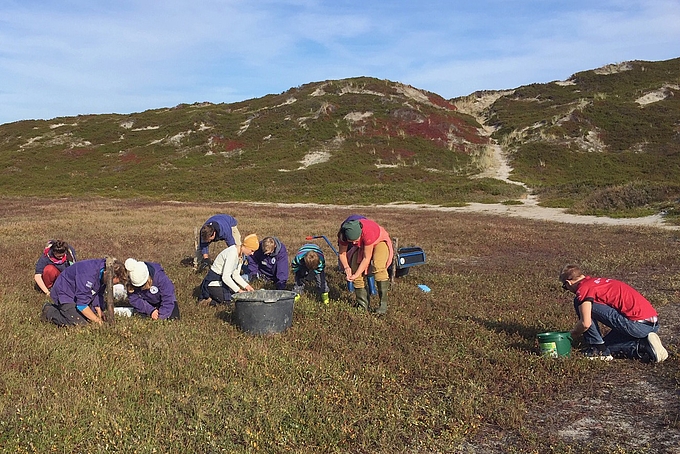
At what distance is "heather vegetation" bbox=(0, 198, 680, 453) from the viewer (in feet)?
13.9

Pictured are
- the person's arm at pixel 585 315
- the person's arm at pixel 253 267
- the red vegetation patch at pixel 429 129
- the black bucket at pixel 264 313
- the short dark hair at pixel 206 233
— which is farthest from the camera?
the red vegetation patch at pixel 429 129

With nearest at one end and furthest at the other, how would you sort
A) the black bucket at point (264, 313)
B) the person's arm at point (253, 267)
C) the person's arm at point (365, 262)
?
the black bucket at point (264, 313), the person's arm at point (365, 262), the person's arm at point (253, 267)

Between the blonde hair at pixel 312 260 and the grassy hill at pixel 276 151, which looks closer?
the blonde hair at pixel 312 260

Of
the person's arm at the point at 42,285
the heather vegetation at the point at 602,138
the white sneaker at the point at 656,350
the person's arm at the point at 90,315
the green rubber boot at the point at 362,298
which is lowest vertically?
the white sneaker at the point at 656,350

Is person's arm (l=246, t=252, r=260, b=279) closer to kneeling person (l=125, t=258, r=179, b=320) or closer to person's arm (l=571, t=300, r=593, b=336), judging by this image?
kneeling person (l=125, t=258, r=179, b=320)

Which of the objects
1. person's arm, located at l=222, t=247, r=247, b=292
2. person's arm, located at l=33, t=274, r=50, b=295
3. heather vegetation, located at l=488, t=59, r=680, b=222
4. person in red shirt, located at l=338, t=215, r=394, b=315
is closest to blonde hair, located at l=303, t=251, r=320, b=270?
person in red shirt, located at l=338, t=215, r=394, b=315

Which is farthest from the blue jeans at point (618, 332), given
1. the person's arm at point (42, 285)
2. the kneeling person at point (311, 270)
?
the person's arm at point (42, 285)

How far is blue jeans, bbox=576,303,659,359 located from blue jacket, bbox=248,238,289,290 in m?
5.21

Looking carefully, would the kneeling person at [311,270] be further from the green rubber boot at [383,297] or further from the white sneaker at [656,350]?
the white sneaker at [656,350]

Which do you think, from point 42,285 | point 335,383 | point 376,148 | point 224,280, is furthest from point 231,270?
point 376,148

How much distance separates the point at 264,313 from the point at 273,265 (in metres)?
2.91

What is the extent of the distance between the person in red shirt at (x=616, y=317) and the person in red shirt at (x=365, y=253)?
279 centimetres

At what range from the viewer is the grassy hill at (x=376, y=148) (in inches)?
1761

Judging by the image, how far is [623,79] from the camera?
8725 centimetres
